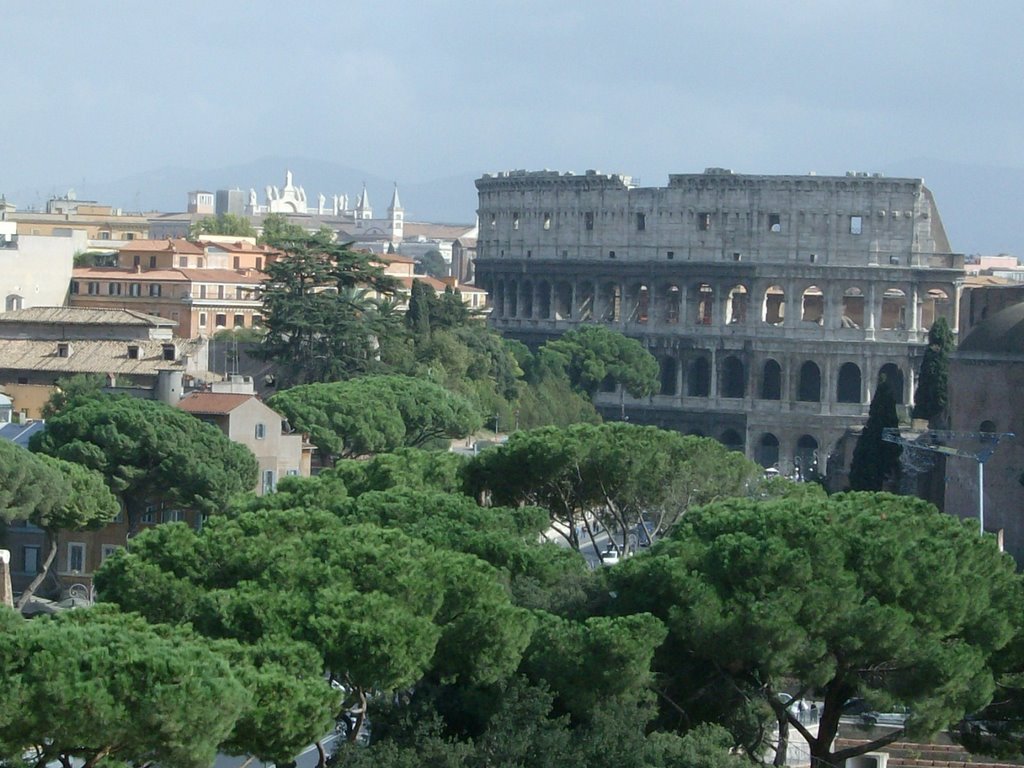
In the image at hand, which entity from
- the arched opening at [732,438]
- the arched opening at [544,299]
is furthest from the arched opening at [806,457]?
the arched opening at [544,299]

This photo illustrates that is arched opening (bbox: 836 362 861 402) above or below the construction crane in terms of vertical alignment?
below

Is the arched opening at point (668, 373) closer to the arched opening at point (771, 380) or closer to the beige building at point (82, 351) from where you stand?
the arched opening at point (771, 380)

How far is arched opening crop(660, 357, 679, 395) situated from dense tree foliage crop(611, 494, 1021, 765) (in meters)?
77.2

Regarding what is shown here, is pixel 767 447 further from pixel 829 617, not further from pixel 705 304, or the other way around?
pixel 829 617

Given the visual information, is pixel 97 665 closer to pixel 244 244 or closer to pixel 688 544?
pixel 688 544

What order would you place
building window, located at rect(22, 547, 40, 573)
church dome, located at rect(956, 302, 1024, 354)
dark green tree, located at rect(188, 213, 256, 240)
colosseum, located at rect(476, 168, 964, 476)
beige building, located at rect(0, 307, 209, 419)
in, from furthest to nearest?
1. dark green tree, located at rect(188, 213, 256, 240)
2. colosseum, located at rect(476, 168, 964, 476)
3. beige building, located at rect(0, 307, 209, 419)
4. church dome, located at rect(956, 302, 1024, 354)
5. building window, located at rect(22, 547, 40, 573)

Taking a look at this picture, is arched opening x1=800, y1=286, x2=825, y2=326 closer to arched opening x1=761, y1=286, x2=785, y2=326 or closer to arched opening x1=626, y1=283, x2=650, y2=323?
arched opening x1=761, y1=286, x2=785, y2=326

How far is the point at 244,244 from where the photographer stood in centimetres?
10475

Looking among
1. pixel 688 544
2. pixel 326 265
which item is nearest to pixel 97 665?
pixel 688 544

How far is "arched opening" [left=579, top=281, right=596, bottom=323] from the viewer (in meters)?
119

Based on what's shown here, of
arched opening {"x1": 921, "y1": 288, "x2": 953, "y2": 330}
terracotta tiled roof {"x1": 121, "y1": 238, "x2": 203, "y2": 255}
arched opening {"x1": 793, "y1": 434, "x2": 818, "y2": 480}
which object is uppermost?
terracotta tiled roof {"x1": 121, "y1": 238, "x2": 203, "y2": 255}

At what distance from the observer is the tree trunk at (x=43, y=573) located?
47750 mm

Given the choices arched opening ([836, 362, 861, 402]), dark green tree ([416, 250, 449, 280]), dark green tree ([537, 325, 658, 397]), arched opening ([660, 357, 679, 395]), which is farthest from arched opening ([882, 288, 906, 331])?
dark green tree ([416, 250, 449, 280])

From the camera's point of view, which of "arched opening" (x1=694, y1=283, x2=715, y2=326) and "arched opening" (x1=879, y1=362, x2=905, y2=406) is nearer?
"arched opening" (x1=879, y1=362, x2=905, y2=406)
